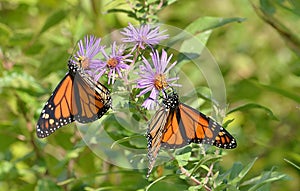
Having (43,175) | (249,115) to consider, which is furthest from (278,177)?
(249,115)

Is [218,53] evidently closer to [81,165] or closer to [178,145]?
[81,165]

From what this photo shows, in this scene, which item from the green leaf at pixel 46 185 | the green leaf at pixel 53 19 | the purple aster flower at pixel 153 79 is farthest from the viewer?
the green leaf at pixel 53 19

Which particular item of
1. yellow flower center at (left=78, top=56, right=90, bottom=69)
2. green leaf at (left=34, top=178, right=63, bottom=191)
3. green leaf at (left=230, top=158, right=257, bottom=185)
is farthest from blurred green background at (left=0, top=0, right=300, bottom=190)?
yellow flower center at (left=78, top=56, right=90, bottom=69)

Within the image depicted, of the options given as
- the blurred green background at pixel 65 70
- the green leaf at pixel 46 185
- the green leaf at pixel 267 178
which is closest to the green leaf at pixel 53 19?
the blurred green background at pixel 65 70

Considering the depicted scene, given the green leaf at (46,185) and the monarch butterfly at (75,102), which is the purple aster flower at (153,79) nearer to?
the monarch butterfly at (75,102)

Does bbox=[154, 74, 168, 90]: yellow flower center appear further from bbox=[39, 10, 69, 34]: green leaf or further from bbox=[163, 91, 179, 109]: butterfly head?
bbox=[39, 10, 69, 34]: green leaf

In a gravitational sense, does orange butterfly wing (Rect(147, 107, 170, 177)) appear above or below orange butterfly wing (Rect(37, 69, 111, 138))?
below
